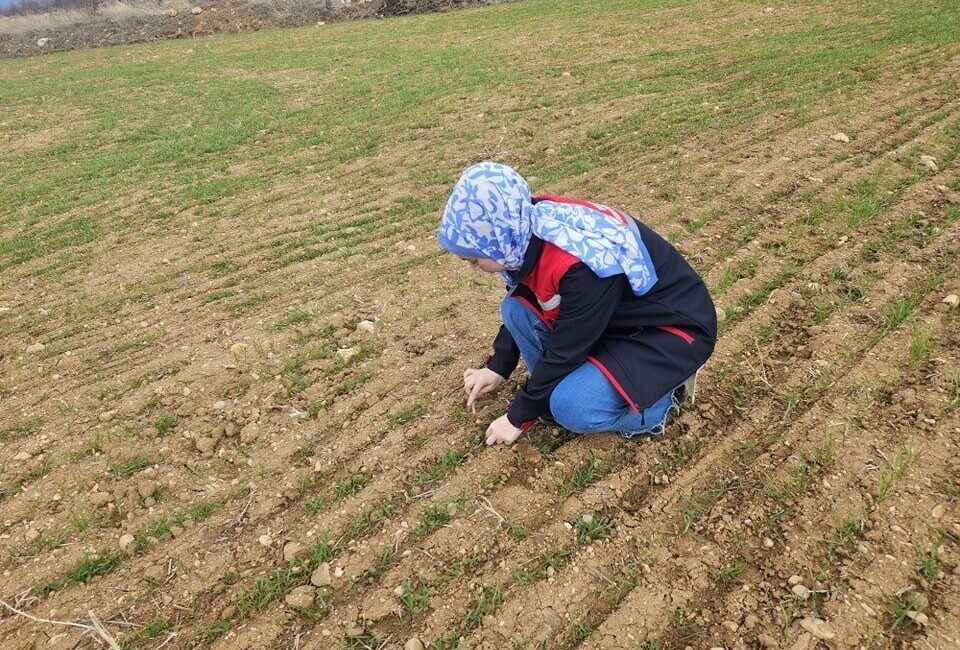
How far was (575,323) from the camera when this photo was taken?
2580 mm

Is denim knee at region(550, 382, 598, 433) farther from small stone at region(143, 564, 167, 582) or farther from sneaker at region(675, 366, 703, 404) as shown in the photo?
small stone at region(143, 564, 167, 582)

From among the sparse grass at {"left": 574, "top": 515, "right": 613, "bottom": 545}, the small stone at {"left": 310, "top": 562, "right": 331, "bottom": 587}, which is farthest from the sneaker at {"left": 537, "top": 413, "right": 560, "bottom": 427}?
the small stone at {"left": 310, "top": 562, "right": 331, "bottom": 587}

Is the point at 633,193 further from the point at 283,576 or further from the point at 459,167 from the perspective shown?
the point at 283,576

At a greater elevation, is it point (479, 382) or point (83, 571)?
point (479, 382)

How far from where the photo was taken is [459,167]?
6871 millimetres

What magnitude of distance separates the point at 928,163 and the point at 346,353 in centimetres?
469

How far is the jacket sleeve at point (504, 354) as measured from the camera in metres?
3.23

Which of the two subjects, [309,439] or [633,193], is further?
[633,193]

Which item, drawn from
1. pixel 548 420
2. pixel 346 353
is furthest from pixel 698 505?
pixel 346 353

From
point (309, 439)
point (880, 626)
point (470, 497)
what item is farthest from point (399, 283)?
point (880, 626)

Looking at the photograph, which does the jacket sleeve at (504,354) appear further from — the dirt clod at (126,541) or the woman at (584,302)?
the dirt clod at (126,541)

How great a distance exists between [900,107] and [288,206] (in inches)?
236

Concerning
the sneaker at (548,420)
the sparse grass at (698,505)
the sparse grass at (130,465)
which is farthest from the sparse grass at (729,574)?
the sparse grass at (130,465)

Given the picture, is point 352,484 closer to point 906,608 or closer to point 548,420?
point 548,420
